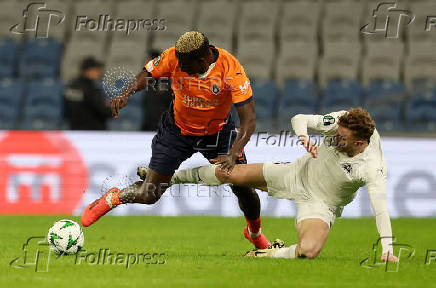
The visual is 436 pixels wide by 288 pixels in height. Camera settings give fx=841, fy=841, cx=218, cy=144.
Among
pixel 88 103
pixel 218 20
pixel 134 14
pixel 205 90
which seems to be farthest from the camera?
pixel 134 14

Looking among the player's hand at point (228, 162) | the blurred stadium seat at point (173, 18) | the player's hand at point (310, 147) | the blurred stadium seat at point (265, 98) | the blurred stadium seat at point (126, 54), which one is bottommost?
the player's hand at point (228, 162)

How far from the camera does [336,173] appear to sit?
791cm

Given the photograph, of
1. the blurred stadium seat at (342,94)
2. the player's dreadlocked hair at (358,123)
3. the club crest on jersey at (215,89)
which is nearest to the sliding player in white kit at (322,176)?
the player's dreadlocked hair at (358,123)

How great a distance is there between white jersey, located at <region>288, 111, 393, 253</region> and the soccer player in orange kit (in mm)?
588

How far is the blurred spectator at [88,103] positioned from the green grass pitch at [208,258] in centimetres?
185

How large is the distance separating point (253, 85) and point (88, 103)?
3.22 metres

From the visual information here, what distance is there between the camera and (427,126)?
591 inches

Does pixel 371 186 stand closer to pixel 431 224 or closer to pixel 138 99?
pixel 431 224

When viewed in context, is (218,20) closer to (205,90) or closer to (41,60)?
(41,60)

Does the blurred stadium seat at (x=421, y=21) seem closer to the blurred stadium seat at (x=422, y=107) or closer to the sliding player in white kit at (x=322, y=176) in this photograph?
the blurred stadium seat at (x=422, y=107)

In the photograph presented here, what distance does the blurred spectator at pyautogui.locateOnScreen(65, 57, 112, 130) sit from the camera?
45.4 feet

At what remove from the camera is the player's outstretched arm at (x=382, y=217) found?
731 centimetres

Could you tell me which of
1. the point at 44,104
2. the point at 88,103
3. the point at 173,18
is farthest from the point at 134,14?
the point at 88,103

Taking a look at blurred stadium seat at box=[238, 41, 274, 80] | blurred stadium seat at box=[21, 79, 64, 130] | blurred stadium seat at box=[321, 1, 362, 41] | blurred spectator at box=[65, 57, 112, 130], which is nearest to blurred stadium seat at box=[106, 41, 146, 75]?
blurred stadium seat at box=[21, 79, 64, 130]
